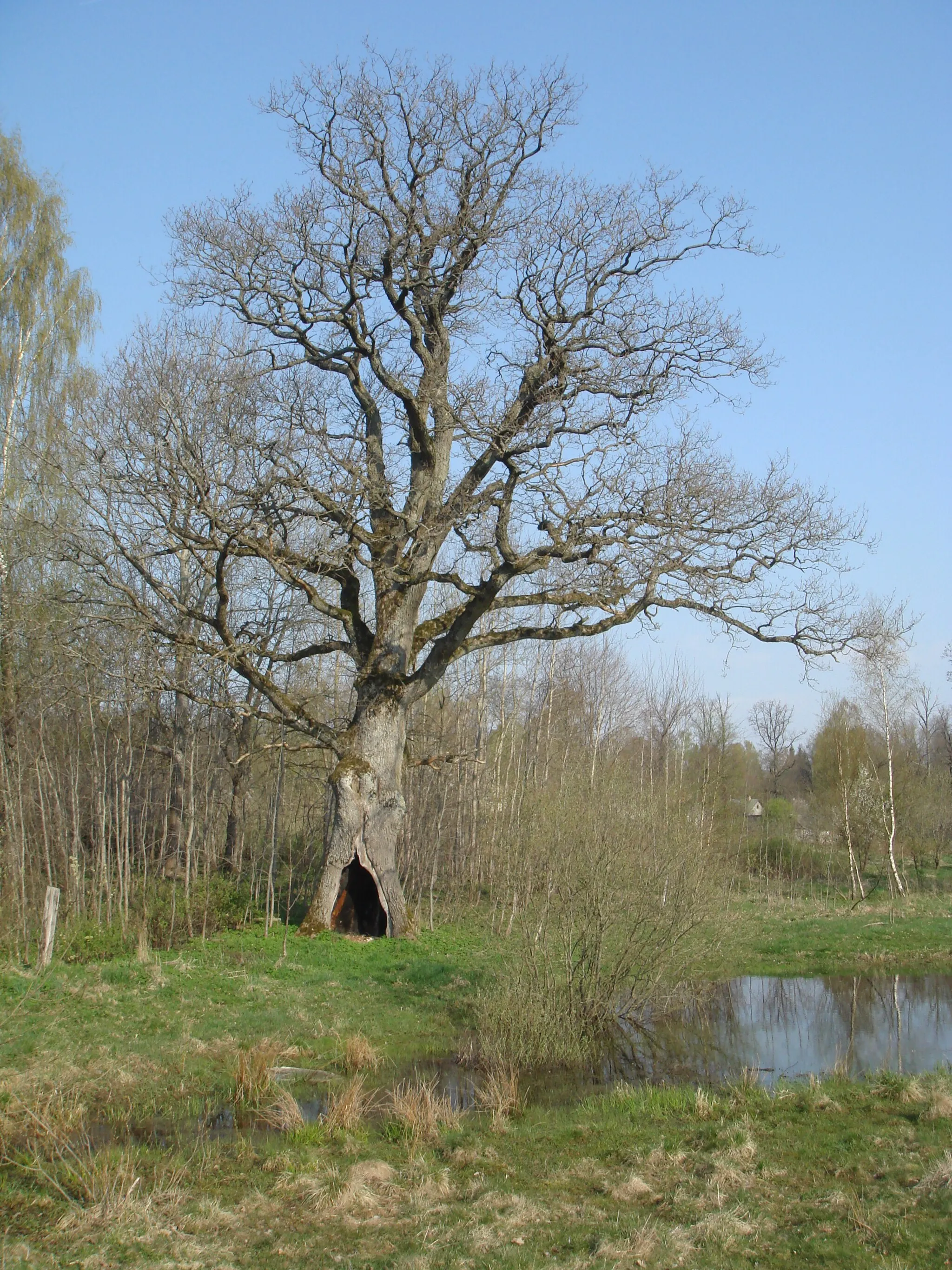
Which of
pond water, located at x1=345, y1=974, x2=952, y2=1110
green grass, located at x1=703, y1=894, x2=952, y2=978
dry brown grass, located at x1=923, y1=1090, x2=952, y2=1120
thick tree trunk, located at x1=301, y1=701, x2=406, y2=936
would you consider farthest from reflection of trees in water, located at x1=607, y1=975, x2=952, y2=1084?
thick tree trunk, located at x1=301, y1=701, x2=406, y2=936

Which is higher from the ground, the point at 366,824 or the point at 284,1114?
the point at 366,824

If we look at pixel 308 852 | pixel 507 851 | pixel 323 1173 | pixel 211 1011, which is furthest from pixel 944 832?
pixel 323 1173

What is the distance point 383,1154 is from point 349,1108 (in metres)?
0.64

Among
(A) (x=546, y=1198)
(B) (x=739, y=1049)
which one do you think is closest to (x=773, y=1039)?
(B) (x=739, y=1049)

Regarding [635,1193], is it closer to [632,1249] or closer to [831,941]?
[632,1249]

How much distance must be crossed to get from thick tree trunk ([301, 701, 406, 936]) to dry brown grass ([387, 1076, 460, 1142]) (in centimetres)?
666

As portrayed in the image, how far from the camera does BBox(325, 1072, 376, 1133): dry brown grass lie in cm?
769

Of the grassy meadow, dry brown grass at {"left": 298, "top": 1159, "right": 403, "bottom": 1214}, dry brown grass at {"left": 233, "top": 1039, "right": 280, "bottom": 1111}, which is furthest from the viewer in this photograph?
dry brown grass at {"left": 233, "top": 1039, "right": 280, "bottom": 1111}

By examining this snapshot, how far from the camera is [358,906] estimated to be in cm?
1598

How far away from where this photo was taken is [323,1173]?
6.65 m

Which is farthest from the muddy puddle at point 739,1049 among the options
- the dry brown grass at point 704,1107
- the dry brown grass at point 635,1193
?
the dry brown grass at point 635,1193

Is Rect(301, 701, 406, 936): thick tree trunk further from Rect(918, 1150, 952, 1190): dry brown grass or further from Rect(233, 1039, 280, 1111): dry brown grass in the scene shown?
Rect(918, 1150, 952, 1190): dry brown grass

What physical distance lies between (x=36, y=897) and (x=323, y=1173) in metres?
8.65

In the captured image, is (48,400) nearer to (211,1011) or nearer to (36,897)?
(36,897)
